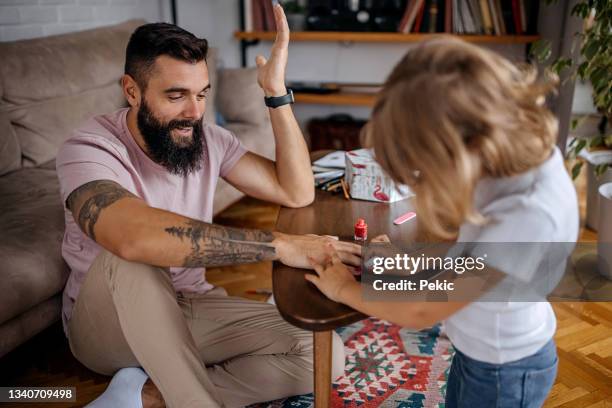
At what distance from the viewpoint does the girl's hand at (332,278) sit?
1025mm

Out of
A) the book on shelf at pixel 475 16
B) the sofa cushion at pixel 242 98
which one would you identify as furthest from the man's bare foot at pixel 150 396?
the book on shelf at pixel 475 16

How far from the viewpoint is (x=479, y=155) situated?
799mm

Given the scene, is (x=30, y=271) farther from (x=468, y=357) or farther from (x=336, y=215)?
(x=468, y=357)

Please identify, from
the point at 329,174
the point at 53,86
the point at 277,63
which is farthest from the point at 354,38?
the point at 277,63

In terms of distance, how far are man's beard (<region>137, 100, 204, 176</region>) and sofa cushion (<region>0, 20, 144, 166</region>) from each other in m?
0.93

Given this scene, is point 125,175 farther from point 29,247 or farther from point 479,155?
point 479,155

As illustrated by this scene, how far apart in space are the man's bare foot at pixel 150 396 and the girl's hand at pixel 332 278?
0.48m

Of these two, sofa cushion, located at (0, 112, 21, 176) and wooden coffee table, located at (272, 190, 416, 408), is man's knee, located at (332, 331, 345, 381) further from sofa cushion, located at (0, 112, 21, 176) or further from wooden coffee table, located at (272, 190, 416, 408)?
sofa cushion, located at (0, 112, 21, 176)

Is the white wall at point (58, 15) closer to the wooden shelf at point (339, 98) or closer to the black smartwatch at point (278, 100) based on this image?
the wooden shelf at point (339, 98)

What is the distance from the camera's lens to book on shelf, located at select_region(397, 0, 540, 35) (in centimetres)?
327

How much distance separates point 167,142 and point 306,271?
0.48 m

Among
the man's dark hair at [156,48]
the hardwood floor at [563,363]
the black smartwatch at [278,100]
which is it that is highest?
the man's dark hair at [156,48]

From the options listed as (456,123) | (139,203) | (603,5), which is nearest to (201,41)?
(139,203)

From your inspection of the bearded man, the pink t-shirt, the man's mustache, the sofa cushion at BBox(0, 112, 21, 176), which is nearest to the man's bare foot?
the bearded man
